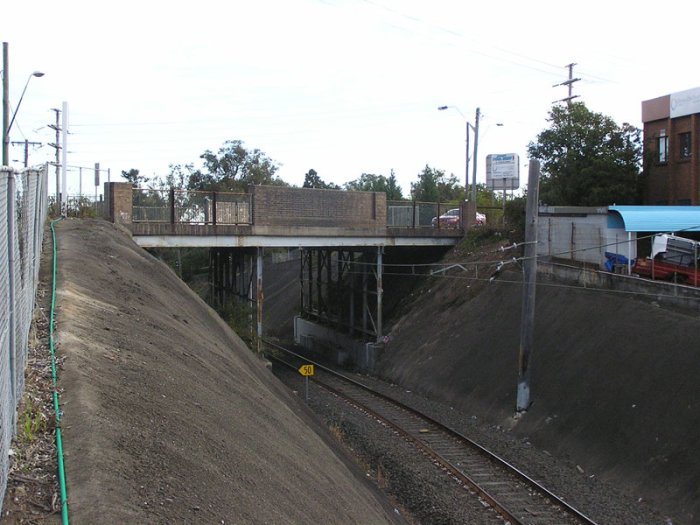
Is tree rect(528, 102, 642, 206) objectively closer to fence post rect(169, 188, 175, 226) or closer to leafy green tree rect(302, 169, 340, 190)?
fence post rect(169, 188, 175, 226)

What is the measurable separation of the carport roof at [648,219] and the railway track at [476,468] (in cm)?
1001

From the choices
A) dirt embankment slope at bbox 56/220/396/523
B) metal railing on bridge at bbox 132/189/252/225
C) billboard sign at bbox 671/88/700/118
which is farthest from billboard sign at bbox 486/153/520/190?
dirt embankment slope at bbox 56/220/396/523

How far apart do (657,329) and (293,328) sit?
104ft

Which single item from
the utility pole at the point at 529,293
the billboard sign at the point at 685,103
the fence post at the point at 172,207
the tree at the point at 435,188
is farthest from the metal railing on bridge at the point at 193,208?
the tree at the point at 435,188

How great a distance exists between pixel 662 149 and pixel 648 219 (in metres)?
13.2

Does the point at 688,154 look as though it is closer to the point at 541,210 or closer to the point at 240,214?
the point at 541,210

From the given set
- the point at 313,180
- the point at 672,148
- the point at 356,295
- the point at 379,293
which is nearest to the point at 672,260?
the point at 379,293

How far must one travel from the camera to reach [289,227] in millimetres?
29531

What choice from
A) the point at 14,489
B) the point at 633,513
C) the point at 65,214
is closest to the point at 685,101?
the point at 633,513

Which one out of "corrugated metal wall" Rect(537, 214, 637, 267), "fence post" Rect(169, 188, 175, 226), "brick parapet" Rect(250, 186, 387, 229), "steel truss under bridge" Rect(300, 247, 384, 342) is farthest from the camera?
"steel truss under bridge" Rect(300, 247, 384, 342)

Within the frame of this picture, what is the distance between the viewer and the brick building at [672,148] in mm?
32812

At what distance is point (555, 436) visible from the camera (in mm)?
17391

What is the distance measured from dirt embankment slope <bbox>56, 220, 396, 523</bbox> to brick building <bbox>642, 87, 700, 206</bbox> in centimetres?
2756

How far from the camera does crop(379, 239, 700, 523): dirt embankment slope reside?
47.2ft
